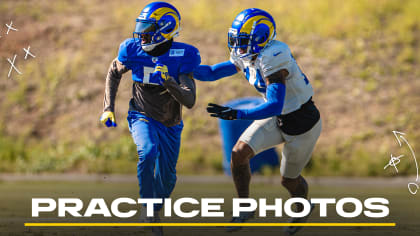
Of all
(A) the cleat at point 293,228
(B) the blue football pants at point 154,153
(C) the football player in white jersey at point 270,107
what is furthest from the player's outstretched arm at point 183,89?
(A) the cleat at point 293,228

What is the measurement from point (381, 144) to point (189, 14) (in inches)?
481

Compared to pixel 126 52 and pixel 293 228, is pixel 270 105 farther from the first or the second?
pixel 126 52

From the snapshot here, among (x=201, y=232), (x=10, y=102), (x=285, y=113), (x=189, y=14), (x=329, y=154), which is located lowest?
(x=201, y=232)

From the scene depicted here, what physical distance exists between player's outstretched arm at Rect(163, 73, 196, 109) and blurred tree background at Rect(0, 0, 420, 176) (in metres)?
9.89

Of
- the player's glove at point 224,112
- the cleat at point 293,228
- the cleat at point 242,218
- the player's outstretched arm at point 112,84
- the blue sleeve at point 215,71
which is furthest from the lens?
the blue sleeve at point 215,71

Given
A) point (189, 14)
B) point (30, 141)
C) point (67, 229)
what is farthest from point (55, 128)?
point (67, 229)

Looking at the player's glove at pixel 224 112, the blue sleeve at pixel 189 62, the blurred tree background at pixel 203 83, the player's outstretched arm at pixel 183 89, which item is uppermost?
the blurred tree background at pixel 203 83

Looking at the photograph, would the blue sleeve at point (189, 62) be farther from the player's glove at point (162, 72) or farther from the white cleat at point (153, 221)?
the white cleat at point (153, 221)

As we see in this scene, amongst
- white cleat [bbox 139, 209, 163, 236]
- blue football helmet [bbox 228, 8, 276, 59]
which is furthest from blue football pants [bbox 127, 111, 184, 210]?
blue football helmet [bbox 228, 8, 276, 59]

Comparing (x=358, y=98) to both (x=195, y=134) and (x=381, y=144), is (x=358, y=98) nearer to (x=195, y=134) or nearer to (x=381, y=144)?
(x=381, y=144)

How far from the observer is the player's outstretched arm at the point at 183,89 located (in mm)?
7773

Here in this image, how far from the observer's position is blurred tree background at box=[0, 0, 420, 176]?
19.5 meters

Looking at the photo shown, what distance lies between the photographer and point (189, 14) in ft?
103

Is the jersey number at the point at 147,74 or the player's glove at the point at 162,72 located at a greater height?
the jersey number at the point at 147,74
